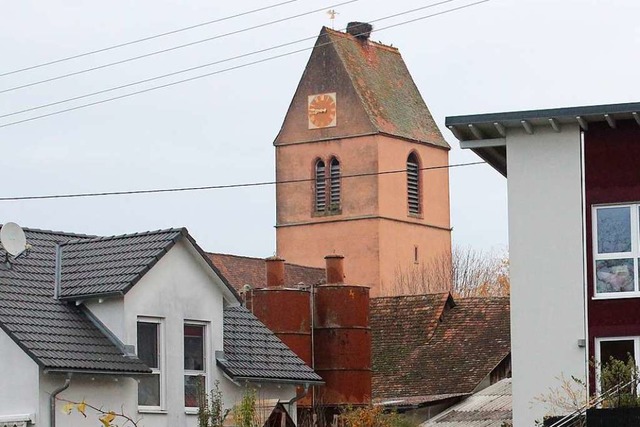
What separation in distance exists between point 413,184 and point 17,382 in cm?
7512

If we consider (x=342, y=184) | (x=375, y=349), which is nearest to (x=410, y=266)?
(x=342, y=184)

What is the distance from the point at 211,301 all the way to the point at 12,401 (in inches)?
202

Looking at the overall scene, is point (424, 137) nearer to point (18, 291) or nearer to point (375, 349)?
point (375, 349)

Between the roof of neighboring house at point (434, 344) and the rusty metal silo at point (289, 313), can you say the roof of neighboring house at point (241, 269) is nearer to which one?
the roof of neighboring house at point (434, 344)

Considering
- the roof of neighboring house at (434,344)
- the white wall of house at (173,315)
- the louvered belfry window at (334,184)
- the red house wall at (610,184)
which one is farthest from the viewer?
the louvered belfry window at (334,184)

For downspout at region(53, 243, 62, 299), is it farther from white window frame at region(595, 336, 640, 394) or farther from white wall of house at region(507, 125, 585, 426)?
white window frame at region(595, 336, 640, 394)

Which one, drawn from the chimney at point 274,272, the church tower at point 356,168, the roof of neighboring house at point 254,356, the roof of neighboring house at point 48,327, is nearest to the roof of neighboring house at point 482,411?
the chimney at point 274,272

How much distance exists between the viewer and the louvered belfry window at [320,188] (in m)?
100

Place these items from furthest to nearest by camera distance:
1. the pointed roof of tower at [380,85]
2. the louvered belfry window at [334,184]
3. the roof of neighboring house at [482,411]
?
the louvered belfry window at [334,184] < the pointed roof of tower at [380,85] < the roof of neighboring house at [482,411]

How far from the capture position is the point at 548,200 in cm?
3197

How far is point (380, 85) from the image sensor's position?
100 metres

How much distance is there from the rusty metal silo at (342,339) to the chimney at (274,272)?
1.79 metres

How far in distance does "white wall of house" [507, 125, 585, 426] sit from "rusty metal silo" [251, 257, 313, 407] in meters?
17.2

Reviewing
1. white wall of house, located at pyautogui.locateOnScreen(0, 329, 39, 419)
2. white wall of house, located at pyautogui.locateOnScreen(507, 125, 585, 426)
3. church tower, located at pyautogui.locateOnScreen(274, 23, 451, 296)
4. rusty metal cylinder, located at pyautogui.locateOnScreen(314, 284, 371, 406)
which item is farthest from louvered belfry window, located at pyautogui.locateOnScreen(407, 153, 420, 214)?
white wall of house, located at pyautogui.locateOnScreen(0, 329, 39, 419)
